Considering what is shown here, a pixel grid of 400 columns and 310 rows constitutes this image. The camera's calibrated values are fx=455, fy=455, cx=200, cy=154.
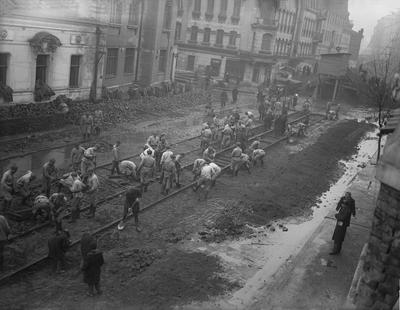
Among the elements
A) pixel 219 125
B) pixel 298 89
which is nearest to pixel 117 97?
pixel 219 125

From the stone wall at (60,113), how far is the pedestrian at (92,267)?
10.9 m

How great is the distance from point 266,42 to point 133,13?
74.1ft

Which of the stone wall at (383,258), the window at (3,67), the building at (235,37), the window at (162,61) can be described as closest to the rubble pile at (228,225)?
the stone wall at (383,258)

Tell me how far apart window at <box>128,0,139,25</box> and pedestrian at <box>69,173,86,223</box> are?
19.9 meters

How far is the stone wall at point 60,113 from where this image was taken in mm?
18094

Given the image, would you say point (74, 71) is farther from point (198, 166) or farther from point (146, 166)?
point (146, 166)

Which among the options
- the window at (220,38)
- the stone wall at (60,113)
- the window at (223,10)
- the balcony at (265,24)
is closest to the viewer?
the stone wall at (60,113)

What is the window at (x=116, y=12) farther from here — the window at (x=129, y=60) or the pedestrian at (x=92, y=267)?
the pedestrian at (x=92, y=267)

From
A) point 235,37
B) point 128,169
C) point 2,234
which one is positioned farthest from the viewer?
point 235,37

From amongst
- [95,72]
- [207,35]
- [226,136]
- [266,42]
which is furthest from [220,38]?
[226,136]

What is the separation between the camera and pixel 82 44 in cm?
2359

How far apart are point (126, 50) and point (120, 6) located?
3376 mm

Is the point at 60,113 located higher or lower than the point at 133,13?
lower

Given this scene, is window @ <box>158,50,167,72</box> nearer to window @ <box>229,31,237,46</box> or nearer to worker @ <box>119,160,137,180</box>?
window @ <box>229,31,237,46</box>
